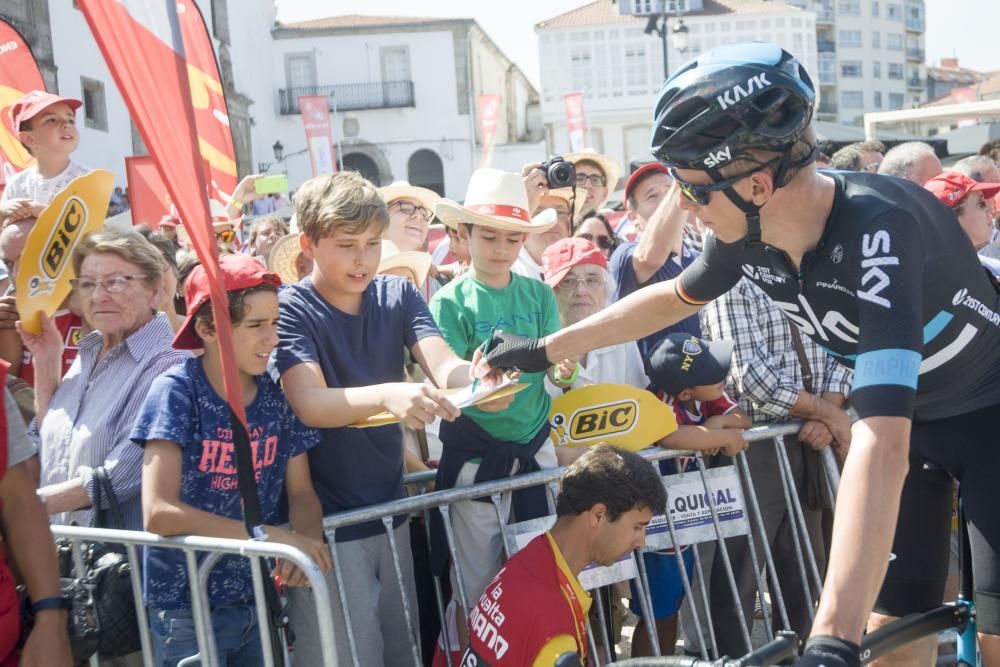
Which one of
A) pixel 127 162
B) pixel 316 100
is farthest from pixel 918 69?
pixel 127 162

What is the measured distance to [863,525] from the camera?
74.1 inches

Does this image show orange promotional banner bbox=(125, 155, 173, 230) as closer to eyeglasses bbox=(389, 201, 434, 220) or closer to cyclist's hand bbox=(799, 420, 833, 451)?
eyeglasses bbox=(389, 201, 434, 220)

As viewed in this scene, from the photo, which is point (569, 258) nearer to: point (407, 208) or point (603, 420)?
point (603, 420)

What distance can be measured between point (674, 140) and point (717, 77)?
17cm

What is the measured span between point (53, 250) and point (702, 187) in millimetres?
2575

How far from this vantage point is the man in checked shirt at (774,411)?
428cm

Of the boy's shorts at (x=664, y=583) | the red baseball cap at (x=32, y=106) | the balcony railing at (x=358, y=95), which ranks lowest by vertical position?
the boy's shorts at (x=664, y=583)

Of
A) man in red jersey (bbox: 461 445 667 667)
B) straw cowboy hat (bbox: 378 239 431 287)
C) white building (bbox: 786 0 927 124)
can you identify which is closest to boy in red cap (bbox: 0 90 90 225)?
straw cowboy hat (bbox: 378 239 431 287)

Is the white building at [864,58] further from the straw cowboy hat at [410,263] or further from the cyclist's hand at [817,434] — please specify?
the cyclist's hand at [817,434]

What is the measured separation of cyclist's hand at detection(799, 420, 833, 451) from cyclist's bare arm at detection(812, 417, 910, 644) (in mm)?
2360

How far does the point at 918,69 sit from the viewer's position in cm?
Result: 10831

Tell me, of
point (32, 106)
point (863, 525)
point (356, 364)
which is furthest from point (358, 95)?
point (863, 525)

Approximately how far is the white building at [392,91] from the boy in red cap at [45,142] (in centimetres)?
4725

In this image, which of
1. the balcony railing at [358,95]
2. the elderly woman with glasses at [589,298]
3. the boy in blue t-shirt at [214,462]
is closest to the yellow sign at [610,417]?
the elderly woman with glasses at [589,298]
